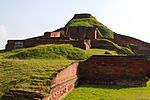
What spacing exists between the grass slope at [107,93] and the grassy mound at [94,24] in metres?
15.8

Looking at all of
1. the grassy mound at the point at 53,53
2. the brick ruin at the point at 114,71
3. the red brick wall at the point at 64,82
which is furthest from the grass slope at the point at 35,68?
the brick ruin at the point at 114,71

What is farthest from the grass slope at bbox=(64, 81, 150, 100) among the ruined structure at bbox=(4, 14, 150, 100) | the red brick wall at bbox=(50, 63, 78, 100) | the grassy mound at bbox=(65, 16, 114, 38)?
the grassy mound at bbox=(65, 16, 114, 38)

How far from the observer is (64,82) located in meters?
10.8

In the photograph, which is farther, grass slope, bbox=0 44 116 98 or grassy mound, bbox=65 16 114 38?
grassy mound, bbox=65 16 114 38

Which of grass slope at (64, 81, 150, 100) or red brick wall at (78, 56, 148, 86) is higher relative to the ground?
red brick wall at (78, 56, 148, 86)

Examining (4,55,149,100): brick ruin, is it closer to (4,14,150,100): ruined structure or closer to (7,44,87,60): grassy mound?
(4,14,150,100): ruined structure

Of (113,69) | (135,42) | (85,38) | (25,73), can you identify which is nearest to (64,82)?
(25,73)

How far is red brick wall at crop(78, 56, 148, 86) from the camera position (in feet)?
42.7

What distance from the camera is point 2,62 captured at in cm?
1283

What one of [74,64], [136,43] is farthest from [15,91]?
[136,43]

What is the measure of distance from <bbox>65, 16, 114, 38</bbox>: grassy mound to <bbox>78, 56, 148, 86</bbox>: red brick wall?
568 inches

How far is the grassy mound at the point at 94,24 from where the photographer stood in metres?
27.8

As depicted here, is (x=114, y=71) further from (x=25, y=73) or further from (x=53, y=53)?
(x=25, y=73)

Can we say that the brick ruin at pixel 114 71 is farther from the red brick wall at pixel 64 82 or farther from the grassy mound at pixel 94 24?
the grassy mound at pixel 94 24
